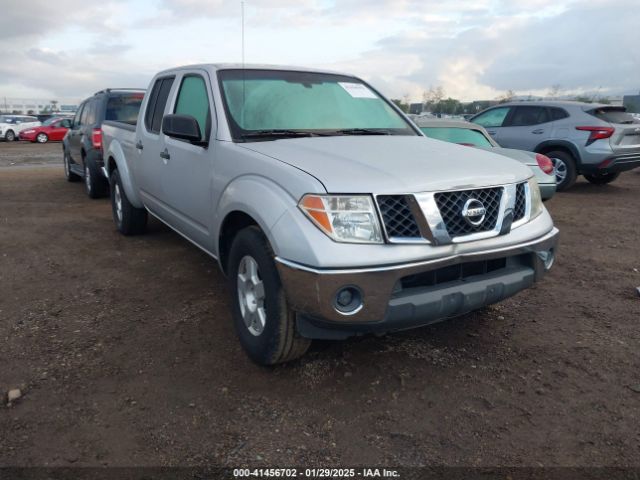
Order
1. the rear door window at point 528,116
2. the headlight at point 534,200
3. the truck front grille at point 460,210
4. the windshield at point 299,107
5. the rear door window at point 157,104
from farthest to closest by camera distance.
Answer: the rear door window at point 528,116 → the rear door window at point 157,104 → the windshield at point 299,107 → the headlight at point 534,200 → the truck front grille at point 460,210

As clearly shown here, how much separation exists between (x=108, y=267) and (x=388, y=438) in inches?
138

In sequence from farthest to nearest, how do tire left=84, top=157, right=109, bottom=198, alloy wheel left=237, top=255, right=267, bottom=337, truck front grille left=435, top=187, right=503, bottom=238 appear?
tire left=84, top=157, right=109, bottom=198
alloy wheel left=237, top=255, right=267, bottom=337
truck front grille left=435, top=187, right=503, bottom=238

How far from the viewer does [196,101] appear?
3.97 meters

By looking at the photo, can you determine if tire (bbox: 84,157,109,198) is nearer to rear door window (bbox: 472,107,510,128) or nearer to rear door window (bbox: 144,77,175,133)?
rear door window (bbox: 144,77,175,133)

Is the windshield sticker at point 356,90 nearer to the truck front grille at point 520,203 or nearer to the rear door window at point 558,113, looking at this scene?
the truck front grille at point 520,203

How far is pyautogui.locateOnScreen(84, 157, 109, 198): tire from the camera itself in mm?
8398

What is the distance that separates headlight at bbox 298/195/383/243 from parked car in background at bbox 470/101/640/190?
27.0 feet

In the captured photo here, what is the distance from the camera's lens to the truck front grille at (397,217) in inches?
99.1

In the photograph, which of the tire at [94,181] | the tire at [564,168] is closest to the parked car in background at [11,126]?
the tire at [94,181]

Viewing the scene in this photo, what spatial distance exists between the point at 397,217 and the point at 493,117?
9.09 m

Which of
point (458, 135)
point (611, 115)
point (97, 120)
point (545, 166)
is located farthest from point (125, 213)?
point (611, 115)

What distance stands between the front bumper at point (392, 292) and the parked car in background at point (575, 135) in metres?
7.59

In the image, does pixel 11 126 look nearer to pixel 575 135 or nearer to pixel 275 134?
→ pixel 575 135

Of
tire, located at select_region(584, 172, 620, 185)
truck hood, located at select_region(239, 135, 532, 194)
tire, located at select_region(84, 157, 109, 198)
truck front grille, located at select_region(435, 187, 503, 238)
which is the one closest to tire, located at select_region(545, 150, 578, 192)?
tire, located at select_region(584, 172, 620, 185)
